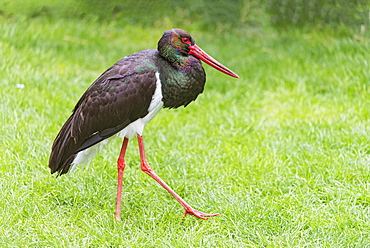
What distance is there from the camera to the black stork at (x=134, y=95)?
3600mm

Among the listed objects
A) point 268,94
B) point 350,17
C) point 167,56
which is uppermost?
point 167,56

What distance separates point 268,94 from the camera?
6.20 m

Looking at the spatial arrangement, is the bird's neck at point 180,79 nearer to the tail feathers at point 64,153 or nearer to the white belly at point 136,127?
the white belly at point 136,127

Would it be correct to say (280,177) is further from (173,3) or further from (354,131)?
(173,3)

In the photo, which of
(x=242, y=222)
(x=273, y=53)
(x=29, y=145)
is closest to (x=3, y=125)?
(x=29, y=145)

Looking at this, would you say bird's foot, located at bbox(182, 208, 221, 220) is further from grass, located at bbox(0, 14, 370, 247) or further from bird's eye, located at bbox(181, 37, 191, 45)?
bird's eye, located at bbox(181, 37, 191, 45)

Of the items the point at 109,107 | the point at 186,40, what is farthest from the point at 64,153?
the point at 186,40

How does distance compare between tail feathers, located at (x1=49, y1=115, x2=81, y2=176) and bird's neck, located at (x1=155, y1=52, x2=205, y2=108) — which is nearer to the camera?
bird's neck, located at (x1=155, y1=52, x2=205, y2=108)

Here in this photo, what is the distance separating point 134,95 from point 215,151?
153cm

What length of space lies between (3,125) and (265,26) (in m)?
4.20

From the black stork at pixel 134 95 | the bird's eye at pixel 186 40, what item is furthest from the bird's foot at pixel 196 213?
the bird's eye at pixel 186 40

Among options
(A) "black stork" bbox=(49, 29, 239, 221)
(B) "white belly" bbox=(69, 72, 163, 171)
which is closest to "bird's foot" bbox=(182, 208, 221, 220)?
(A) "black stork" bbox=(49, 29, 239, 221)

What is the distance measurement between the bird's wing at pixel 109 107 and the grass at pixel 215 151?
445mm

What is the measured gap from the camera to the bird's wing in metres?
3.58
